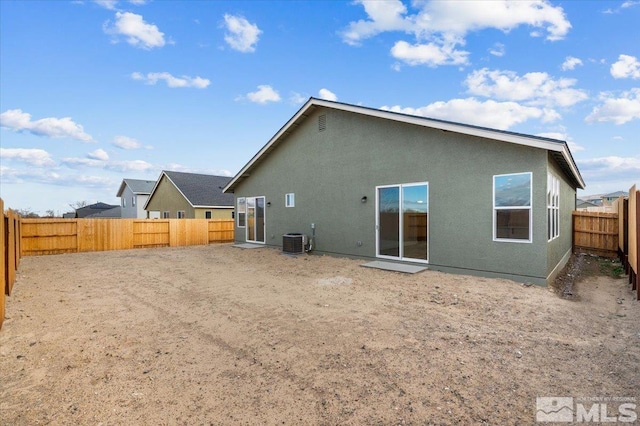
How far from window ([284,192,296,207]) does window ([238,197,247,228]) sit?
323 centimetres

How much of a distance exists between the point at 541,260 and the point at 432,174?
10.3ft

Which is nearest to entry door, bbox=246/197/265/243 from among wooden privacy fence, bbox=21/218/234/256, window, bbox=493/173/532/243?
wooden privacy fence, bbox=21/218/234/256

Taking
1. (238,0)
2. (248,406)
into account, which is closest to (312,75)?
(238,0)

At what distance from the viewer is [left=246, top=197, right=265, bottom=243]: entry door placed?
559 inches

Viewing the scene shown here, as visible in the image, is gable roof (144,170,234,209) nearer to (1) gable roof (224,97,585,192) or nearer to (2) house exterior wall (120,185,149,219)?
(2) house exterior wall (120,185,149,219)

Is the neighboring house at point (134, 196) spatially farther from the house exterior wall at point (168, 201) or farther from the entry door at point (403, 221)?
the entry door at point (403, 221)

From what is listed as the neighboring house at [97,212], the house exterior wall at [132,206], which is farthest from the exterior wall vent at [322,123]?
the neighboring house at [97,212]

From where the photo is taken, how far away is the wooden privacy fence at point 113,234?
1312cm

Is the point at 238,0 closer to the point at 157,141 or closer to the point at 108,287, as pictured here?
the point at 108,287

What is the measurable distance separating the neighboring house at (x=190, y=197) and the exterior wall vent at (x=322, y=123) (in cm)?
1404

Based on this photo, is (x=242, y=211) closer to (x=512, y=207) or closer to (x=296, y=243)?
(x=296, y=243)

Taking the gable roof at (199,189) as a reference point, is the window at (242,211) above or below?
below

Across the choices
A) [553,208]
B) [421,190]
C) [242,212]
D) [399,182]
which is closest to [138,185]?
[242,212]

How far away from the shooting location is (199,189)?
24016 mm
